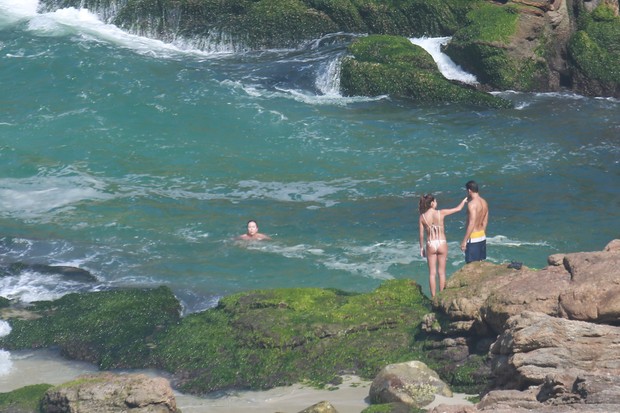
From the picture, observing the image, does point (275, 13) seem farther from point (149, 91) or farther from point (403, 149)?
point (403, 149)

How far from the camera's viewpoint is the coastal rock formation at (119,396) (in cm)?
1226

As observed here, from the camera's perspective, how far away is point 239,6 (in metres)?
30.6

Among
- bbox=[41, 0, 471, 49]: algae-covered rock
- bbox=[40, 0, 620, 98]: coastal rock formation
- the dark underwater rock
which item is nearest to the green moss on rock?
the dark underwater rock

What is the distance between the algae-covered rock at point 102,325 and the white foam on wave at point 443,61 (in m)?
13.4

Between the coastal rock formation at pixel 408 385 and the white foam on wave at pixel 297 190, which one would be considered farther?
the white foam on wave at pixel 297 190

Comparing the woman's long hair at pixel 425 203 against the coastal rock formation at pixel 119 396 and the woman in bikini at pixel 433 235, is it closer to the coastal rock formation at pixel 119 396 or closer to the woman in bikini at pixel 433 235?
the woman in bikini at pixel 433 235

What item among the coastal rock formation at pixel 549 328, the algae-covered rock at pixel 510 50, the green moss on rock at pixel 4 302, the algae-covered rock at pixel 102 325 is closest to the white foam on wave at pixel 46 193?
the green moss on rock at pixel 4 302

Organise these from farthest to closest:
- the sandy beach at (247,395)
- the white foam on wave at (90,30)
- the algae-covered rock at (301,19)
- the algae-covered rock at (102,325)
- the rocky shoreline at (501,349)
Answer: the white foam on wave at (90,30), the algae-covered rock at (301,19), the algae-covered rock at (102,325), the sandy beach at (247,395), the rocky shoreline at (501,349)

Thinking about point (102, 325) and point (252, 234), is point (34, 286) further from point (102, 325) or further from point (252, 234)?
point (252, 234)

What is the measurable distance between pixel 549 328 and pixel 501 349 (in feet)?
2.41

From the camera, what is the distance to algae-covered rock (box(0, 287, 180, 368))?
1512cm

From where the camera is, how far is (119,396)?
40.4 feet

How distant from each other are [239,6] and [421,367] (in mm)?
19718

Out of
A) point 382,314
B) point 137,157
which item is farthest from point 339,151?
point 382,314
